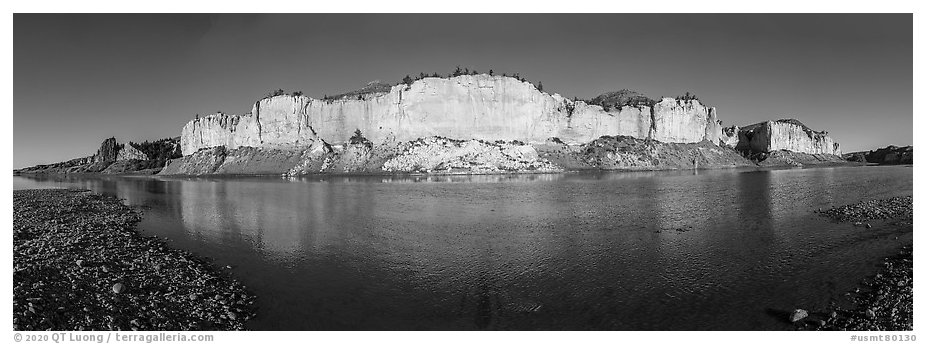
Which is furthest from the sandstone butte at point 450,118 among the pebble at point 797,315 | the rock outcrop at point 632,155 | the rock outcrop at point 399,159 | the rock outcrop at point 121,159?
the pebble at point 797,315

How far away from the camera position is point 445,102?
268 feet

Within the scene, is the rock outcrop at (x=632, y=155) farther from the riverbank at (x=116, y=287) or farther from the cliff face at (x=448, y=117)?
the riverbank at (x=116, y=287)

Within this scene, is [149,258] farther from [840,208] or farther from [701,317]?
[840,208]

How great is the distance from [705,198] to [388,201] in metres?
20.4

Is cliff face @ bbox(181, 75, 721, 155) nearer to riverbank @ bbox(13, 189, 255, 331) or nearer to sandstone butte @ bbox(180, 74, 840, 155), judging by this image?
sandstone butte @ bbox(180, 74, 840, 155)

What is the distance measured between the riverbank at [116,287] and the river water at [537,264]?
0.71m

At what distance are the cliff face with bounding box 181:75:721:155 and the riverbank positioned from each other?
230 feet

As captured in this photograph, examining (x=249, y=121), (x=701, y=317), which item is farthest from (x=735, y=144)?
(x=701, y=317)

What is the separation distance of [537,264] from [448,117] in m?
71.9

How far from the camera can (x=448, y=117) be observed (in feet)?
268

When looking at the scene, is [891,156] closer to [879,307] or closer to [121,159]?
[879,307]

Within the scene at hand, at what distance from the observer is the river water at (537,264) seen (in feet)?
26.0
